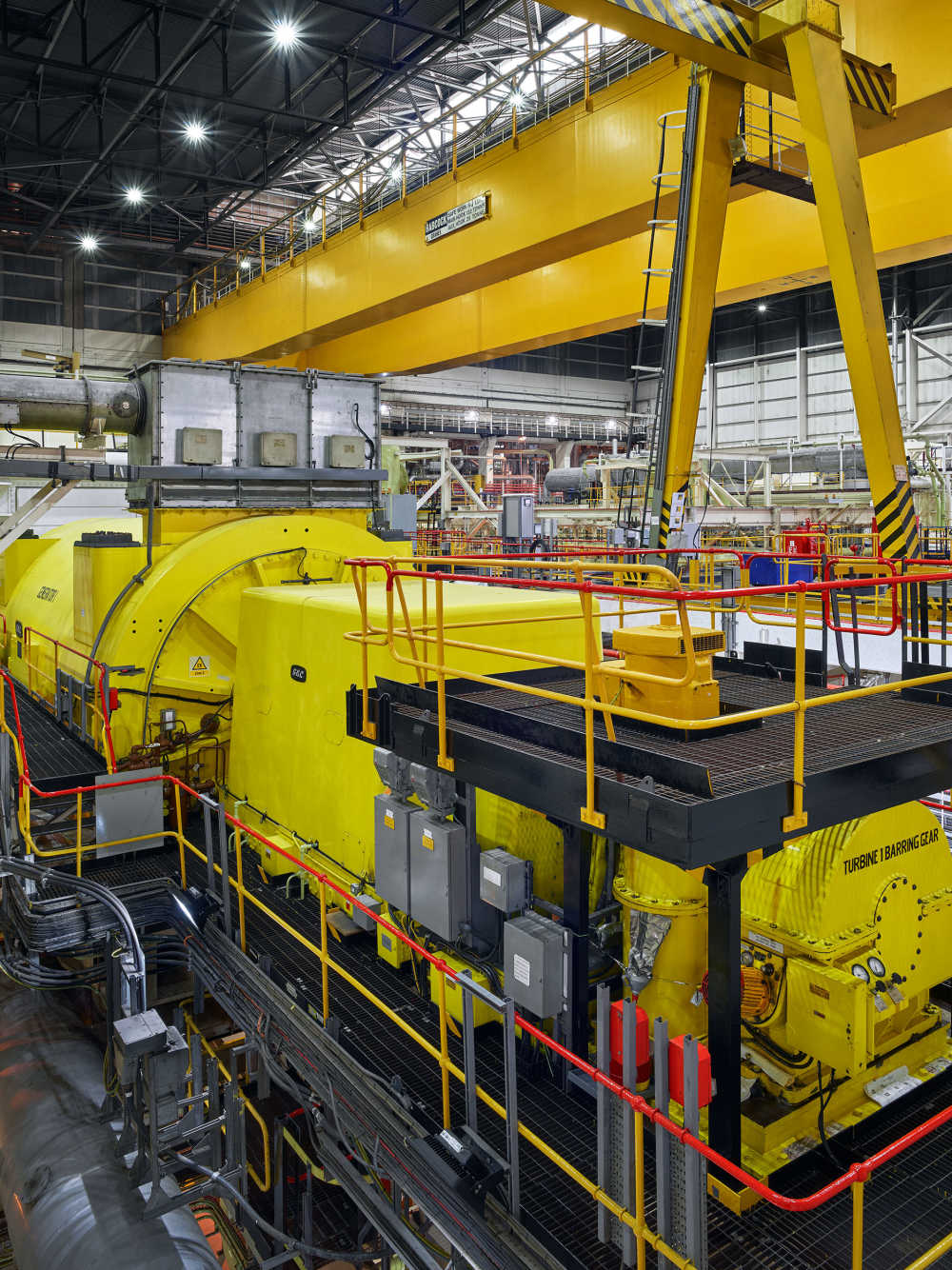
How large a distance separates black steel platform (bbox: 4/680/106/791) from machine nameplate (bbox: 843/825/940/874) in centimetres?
614

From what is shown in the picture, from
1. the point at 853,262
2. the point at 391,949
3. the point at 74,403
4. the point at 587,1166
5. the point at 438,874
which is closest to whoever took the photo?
the point at 587,1166

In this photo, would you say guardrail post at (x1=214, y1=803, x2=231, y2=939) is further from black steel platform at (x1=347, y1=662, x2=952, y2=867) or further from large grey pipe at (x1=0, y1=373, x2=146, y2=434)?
large grey pipe at (x1=0, y1=373, x2=146, y2=434)

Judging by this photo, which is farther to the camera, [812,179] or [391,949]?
Answer: [812,179]

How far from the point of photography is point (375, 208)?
12.3 m

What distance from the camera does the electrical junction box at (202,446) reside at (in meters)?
9.05

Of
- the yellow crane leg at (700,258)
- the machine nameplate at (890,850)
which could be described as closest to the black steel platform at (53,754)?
the yellow crane leg at (700,258)

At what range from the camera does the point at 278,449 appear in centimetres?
952

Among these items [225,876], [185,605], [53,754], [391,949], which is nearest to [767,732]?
[391,949]

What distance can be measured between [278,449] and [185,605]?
7.24 feet

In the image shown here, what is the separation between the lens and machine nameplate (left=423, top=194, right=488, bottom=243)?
10055mm

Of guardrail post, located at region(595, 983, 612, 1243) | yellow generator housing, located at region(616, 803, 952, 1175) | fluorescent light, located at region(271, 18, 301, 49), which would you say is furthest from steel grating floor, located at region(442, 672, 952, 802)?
fluorescent light, located at region(271, 18, 301, 49)

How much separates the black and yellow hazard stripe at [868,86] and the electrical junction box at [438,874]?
18.9 ft

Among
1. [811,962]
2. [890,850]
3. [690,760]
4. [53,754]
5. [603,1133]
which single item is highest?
[690,760]

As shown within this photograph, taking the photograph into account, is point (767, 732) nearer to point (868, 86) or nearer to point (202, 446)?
point (868, 86)
